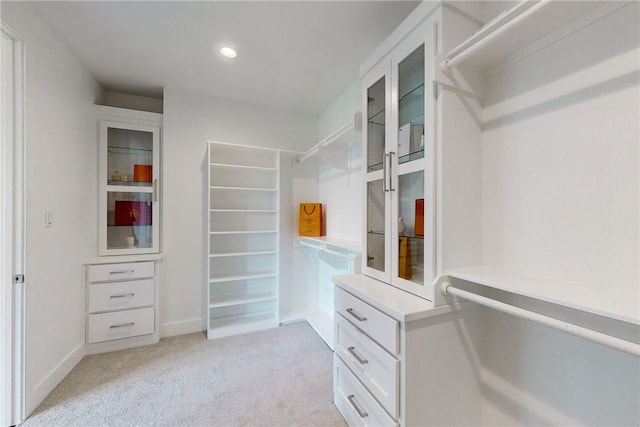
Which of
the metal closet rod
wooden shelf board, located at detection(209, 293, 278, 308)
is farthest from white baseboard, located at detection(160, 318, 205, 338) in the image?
the metal closet rod

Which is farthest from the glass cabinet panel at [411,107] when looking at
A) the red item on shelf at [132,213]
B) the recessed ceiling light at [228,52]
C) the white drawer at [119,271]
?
→ the red item on shelf at [132,213]

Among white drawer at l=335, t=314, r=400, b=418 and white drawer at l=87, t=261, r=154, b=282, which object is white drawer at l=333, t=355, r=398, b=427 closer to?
white drawer at l=335, t=314, r=400, b=418

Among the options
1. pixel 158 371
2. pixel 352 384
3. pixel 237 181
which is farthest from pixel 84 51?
pixel 352 384

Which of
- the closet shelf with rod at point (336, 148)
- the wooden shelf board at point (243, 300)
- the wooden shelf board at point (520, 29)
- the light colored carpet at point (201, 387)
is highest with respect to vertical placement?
the wooden shelf board at point (520, 29)

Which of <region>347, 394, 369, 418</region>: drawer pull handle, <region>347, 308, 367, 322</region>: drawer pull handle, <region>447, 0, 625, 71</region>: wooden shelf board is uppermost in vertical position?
<region>447, 0, 625, 71</region>: wooden shelf board

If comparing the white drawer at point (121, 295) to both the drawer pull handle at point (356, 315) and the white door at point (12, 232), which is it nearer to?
the white door at point (12, 232)

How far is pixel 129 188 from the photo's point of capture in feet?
8.56

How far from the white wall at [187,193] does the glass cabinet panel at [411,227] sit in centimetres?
221

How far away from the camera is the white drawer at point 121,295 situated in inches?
90.1

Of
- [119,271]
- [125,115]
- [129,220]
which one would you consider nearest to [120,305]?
[119,271]

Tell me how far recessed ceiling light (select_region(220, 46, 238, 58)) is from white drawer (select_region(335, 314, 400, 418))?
2180 millimetres

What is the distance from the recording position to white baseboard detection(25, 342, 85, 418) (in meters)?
1.60

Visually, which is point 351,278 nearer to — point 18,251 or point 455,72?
point 455,72

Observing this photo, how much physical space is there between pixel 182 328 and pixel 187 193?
4.78ft
